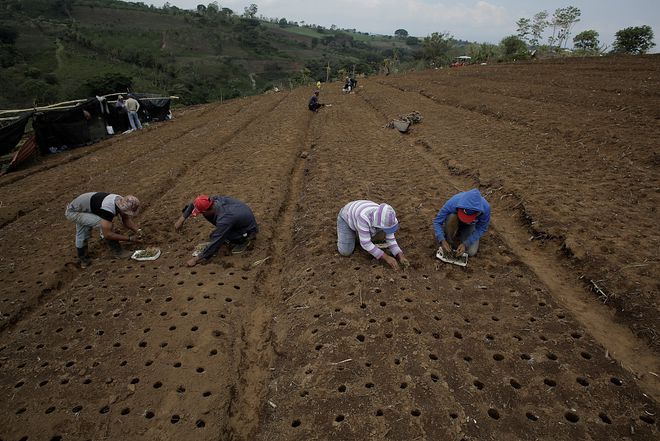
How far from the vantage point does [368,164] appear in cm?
1047

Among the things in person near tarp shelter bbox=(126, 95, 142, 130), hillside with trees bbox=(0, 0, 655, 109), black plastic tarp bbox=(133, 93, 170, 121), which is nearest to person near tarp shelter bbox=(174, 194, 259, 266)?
person near tarp shelter bbox=(126, 95, 142, 130)

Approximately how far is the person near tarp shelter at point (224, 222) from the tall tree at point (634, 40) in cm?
4143

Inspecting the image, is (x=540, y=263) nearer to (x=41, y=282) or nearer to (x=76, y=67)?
(x=41, y=282)

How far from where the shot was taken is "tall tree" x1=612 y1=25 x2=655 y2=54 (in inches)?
1272

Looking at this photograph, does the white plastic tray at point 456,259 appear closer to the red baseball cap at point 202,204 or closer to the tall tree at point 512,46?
the red baseball cap at point 202,204

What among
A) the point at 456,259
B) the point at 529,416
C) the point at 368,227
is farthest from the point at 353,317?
the point at 529,416

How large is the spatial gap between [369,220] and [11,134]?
51.3ft

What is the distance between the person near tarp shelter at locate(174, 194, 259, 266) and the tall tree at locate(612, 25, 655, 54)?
41428mm

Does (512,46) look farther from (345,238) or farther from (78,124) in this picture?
(345,238)

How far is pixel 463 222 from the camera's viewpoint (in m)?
5.40

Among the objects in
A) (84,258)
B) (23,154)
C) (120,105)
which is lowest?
(23,154)

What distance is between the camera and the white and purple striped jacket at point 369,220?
4.93 meters

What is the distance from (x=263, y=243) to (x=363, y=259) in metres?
2.03

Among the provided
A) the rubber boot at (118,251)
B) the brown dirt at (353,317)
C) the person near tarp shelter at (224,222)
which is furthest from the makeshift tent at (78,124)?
the person near tarp shelter at (224,222)
